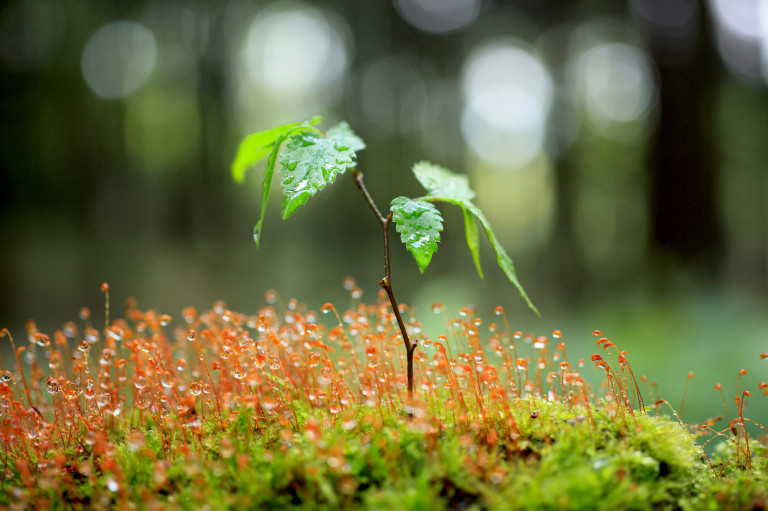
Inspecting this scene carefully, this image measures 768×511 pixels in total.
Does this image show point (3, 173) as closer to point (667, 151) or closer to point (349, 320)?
point (349, 320)

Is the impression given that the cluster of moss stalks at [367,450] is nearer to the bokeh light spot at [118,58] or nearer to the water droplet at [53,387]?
the water droplet at [53,387]

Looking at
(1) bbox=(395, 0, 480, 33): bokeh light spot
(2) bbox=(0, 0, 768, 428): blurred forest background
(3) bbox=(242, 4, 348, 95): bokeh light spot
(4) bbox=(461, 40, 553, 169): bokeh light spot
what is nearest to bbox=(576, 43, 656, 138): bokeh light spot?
(2) bbox=(0, 0, 768, 428): blurred forest background

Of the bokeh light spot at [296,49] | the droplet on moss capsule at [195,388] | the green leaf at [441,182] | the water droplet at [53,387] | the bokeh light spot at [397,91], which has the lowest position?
the water droplet at [53,387]

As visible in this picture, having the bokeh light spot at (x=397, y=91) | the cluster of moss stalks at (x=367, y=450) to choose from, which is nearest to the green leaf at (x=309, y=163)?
the cluster of moss stalks at (x=367, y=450)

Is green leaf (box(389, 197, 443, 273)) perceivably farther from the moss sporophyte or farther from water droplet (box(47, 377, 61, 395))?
water droplet (box(47, 377, 61, 395))

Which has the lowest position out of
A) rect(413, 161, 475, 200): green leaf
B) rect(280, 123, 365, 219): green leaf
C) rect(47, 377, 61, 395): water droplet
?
rect(47, 377, 61, 395): water droplet

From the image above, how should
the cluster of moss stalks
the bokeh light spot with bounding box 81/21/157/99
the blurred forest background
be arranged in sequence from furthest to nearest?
the bokeh light spot with bounding box 81/21/157/99, the blurred forest background, the cluster of moss stalks

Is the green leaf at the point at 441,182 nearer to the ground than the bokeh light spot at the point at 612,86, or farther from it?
nearer to the ground

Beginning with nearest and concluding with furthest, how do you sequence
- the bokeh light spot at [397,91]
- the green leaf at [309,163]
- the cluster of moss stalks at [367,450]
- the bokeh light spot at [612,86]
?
the cluster of moss stalks at [367,450], the green leaf at [309,163], the bokeh light spot at [612,86], the bokeh light spot at [397,91]
